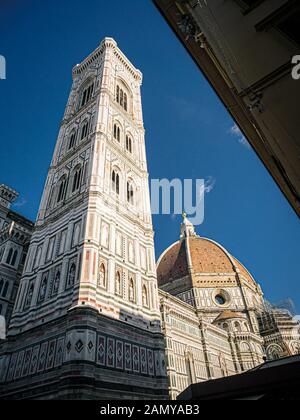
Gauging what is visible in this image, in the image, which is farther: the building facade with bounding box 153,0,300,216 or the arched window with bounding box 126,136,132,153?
the arched window with bounding box 126,136,132,153

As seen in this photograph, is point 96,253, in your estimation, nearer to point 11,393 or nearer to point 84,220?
point 84,220

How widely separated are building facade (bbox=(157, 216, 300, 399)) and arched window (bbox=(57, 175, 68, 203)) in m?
14.5

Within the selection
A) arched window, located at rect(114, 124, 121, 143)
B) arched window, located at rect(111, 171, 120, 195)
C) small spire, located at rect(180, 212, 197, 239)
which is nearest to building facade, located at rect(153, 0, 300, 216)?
arched window, located at rect(111, 171, 120, 195)

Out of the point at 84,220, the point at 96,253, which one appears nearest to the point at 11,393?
the point at 96,253

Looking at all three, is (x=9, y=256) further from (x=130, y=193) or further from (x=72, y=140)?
(x=72, y=140)

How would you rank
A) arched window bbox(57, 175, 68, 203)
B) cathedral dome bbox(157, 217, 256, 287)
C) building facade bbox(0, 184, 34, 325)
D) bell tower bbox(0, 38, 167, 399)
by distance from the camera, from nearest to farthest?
1. bell tower bbox(0, 38, 167, 399)
2. building facade bbox(0, 184, 34, 325)
3. arched window bbox(57, 175, 68, 203)
4. cathedral dome bbox(157, 217, 256, 287)

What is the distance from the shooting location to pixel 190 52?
6.46 m

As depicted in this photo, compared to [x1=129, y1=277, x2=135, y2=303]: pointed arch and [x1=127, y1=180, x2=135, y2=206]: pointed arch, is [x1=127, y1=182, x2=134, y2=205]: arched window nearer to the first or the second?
[x1=127, y1=180, x2=135, y2=206]: pointed arch

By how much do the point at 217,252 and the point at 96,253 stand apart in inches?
1727

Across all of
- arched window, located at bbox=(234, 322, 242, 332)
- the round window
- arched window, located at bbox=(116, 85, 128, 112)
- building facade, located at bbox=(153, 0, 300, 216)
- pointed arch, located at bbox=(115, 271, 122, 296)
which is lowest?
building facade, located at bbox=(153, 0, 300, 216)

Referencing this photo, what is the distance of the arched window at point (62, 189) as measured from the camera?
19914 millimetres

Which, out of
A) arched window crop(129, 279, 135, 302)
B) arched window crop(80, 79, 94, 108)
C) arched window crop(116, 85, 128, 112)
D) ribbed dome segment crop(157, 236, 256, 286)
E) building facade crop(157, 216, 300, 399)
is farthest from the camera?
ribbed dome segment crop(157, 236, 256, 286)

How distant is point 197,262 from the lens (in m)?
51.8

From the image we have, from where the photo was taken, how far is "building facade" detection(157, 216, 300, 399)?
26.8 metres
